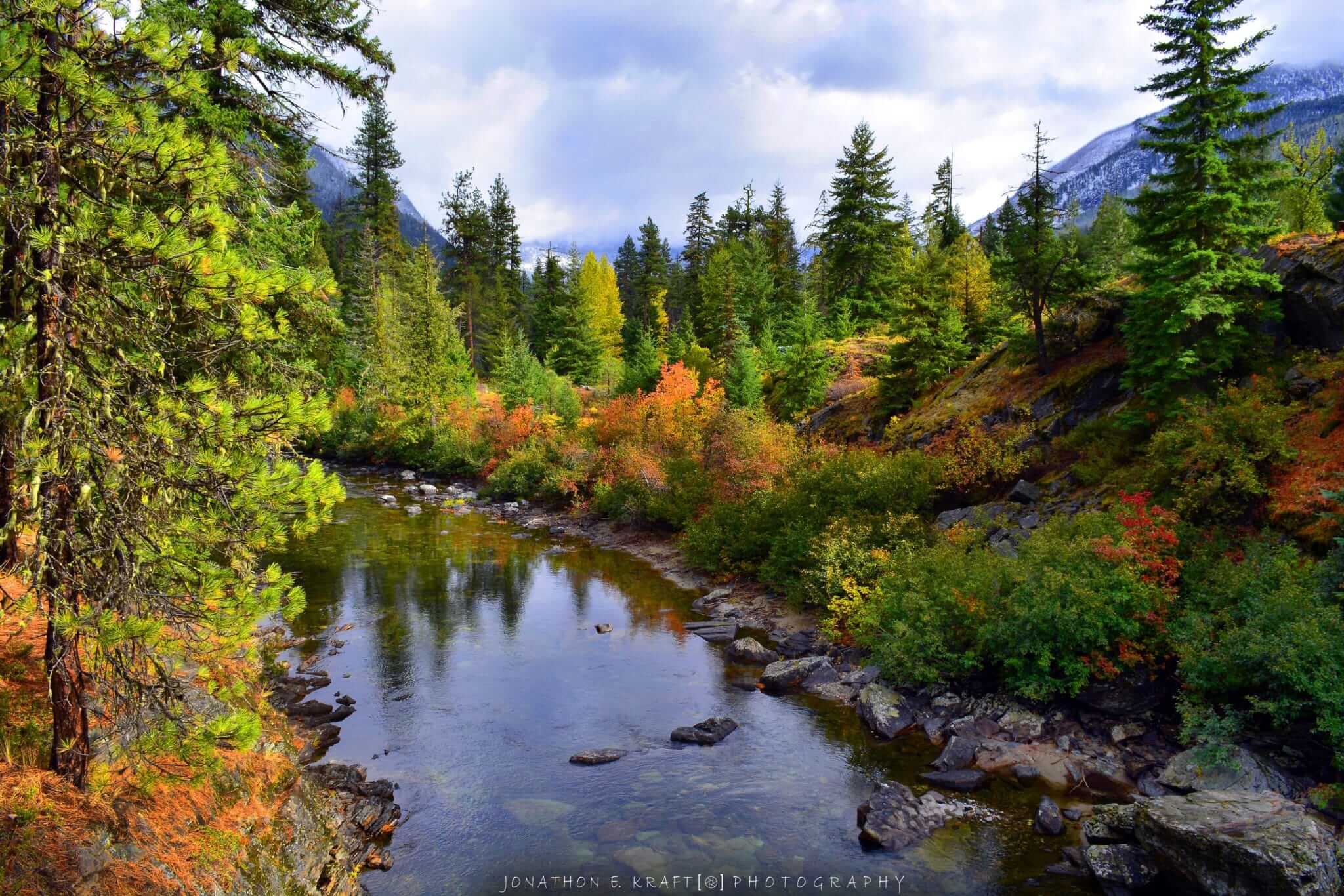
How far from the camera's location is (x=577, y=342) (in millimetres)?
59875

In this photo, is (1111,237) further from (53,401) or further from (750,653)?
(53,401)

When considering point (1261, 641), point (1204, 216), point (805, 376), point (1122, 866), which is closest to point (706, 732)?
point (1122, 866)

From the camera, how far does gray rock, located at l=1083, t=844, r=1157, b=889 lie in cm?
958

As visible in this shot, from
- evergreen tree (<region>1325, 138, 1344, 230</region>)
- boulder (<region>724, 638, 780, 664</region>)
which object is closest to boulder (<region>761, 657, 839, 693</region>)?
boulder (<region>724, 638, 780, 664</region>)

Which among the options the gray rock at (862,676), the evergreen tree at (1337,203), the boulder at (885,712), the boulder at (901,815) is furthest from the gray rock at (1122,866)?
the evergreen tree at (1337,203)

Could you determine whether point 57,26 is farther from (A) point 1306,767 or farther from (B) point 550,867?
(A) point 1306,767

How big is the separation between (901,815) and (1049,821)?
222cm

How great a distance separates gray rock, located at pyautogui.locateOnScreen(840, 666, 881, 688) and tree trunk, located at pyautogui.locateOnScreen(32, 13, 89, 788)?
1412 cm

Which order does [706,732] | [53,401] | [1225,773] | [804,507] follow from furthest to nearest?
[804,507]
[706,732]
[1225,773]
[53,401]

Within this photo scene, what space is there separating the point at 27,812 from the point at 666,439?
93.6ft

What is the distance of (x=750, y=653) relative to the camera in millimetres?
18156

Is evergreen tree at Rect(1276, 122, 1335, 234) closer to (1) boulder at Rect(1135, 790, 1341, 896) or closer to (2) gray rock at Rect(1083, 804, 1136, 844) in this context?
(1) boulder at Rect(1135, 790, 1341, 896)

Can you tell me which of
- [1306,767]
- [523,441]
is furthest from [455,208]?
[1306,767]

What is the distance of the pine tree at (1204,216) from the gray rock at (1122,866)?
11.0 m
